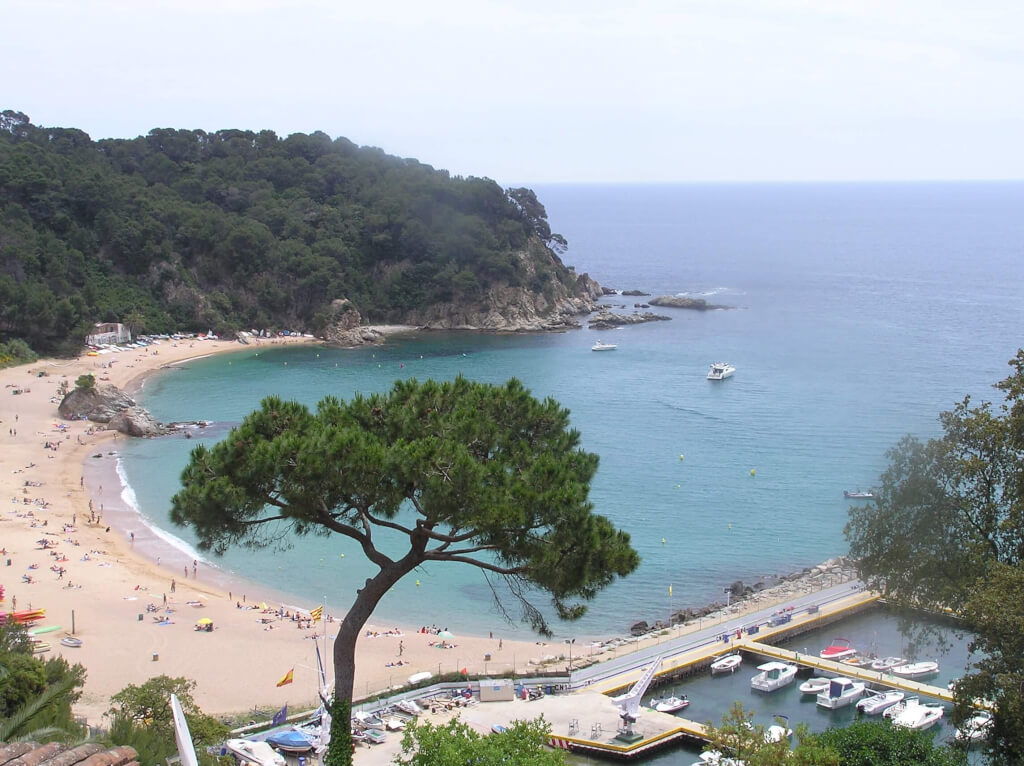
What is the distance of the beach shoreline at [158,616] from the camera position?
24797 millimetres

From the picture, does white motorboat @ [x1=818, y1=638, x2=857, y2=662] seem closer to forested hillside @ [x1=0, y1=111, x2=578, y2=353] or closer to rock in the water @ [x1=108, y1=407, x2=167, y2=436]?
rock in the water @ [x1=108, y1=407, x2=167, y2=436]

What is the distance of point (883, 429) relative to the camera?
4731 cm

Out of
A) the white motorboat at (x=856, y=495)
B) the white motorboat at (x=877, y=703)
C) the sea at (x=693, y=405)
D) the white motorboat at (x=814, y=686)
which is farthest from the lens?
the white motorboat at (x=856, y=495)

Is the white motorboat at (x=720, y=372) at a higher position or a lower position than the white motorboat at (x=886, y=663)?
higher

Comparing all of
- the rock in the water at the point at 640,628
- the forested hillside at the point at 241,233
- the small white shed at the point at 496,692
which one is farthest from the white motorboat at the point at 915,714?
the forested hillside at the point at 241,233

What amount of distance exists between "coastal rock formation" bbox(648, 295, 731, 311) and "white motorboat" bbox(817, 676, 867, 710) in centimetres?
6708

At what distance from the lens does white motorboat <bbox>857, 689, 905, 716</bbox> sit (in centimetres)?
2189

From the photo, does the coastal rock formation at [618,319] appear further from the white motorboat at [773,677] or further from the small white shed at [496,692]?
the small white shed at [496,692]

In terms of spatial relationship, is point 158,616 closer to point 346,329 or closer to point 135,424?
point 135,424

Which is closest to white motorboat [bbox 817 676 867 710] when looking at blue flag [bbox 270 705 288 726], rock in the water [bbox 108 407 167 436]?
blue flag [bbox 270 705 288 726]

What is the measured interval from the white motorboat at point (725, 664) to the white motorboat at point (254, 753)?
34.1 feet

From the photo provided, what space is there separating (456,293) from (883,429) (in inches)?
1606

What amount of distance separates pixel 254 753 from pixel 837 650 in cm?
1437

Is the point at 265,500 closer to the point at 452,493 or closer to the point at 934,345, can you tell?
the point at 452,493
